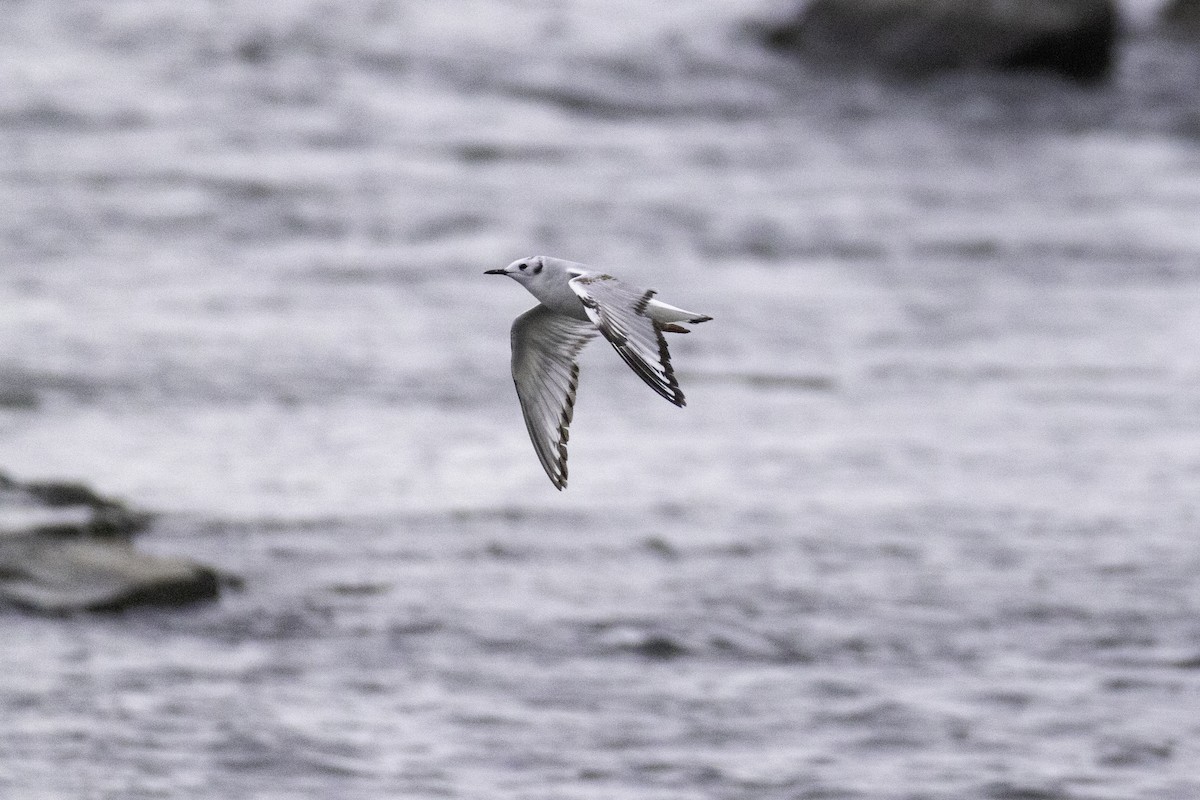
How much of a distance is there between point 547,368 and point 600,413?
761 centimetres

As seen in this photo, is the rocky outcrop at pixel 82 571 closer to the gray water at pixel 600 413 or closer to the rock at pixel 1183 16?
the gray water at pixel 600 413

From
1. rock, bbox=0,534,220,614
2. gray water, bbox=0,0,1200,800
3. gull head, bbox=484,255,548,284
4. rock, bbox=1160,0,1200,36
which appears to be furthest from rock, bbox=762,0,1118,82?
gull head, bbox=484,255,548,284

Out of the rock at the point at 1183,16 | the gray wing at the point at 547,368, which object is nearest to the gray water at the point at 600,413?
the rock at the point at 1183,16

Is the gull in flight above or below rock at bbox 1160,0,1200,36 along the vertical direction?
below

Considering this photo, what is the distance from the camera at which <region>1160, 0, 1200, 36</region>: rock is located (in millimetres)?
25031

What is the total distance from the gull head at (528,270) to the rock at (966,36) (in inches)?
654

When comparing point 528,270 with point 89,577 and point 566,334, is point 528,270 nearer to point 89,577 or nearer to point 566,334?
point 566,334

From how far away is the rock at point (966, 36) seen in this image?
22078 millimetres

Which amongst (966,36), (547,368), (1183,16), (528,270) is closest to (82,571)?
(547,368)

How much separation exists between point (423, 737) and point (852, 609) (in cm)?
256

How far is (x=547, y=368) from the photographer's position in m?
→ 6.77

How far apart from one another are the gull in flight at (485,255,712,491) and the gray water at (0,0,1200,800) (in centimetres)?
299

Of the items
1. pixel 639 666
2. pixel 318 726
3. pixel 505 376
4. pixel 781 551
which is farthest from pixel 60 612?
pixel 505 376

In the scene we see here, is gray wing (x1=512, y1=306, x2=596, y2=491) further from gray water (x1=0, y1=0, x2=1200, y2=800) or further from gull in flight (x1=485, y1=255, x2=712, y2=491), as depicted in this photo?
gray water (x1=0, y1=0, x2=1200, y2=800)
